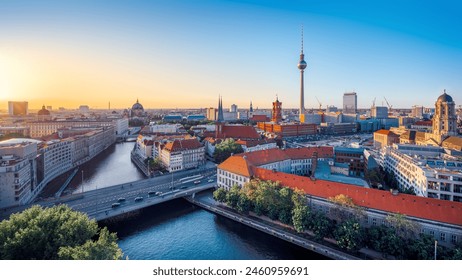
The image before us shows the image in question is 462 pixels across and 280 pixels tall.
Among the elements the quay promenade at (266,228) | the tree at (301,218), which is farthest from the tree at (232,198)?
the tree at (301,218)

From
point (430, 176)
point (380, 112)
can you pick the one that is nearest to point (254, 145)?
point (430, 176)

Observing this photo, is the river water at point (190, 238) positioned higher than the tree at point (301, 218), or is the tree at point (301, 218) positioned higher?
the tree at point (301, 218)

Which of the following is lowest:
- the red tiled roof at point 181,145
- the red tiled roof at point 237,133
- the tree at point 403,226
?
the tree at point 403,226

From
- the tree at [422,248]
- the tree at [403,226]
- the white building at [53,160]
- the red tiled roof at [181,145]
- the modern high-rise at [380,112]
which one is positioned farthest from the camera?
the modern high-rise at [380,112]

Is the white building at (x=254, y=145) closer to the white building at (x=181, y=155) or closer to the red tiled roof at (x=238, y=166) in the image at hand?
the white building at (x=181, y=155)

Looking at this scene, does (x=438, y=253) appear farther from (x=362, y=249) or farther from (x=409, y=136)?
(x=409, y=136)

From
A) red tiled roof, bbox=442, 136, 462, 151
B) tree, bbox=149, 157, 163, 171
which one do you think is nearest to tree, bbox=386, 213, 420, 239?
red tiled roof, bbox=442, 136, 462, 151
